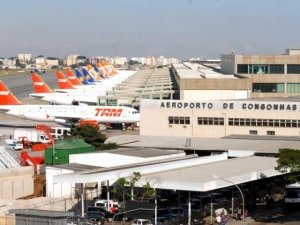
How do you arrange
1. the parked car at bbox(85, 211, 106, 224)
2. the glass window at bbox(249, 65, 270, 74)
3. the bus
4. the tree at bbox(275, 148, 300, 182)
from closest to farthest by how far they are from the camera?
the parked car at bbox(85, 211, 106, 224) < the tree at bbox(275, 148, 300, 182) < the bus < the glass window at bbox(249, 65, 270, 74)

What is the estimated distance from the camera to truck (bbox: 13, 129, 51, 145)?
76375 mm

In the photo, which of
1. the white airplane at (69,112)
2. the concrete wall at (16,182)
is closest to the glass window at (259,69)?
the white airplane at (69,112)

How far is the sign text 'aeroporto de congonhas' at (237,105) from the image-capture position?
63.6m

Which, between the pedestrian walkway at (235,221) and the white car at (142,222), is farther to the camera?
the pedestrian walkway at (235,221)

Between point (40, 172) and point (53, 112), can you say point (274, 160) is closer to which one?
point (40, 172)

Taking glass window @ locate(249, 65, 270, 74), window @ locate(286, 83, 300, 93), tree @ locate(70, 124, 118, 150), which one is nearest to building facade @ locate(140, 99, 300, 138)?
tree @ locate(70, 124, 118, 150)

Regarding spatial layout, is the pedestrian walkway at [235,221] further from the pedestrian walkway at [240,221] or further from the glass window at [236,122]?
the glass window at [236,122]

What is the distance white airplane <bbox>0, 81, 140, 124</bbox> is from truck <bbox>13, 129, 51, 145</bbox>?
1419cm

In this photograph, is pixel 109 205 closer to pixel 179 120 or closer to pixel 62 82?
pixel 179 120

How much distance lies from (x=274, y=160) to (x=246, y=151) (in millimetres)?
4417

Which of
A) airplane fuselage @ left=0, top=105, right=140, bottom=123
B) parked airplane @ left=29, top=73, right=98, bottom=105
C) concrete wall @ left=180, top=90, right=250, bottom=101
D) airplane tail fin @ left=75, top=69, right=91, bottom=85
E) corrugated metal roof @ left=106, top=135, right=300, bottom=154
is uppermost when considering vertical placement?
airplane tail fin @ left=75, top=69, right=91, bottom=85

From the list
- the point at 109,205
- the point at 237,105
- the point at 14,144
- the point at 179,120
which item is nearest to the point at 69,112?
the point at 14,144

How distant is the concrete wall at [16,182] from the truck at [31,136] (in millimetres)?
27516

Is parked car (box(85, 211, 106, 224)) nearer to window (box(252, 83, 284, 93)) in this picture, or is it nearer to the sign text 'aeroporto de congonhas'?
the sign text 'aeroporto de congonhas'
